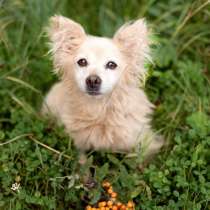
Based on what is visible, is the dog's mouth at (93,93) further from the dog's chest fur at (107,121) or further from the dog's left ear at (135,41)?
the dog's left ear at (135,41)

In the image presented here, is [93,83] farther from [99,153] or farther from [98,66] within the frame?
[99,153]

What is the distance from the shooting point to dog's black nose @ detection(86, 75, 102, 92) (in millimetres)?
3693

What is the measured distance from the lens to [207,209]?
12.3 feet

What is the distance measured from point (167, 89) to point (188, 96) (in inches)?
11.1

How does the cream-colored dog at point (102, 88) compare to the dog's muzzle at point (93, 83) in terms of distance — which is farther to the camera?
the cream-colored dog at point (102, 88)

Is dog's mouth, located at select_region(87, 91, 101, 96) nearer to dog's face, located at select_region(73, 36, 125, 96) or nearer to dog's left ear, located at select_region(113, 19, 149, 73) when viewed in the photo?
dog's face, located at select_region(73, 36, 125, 96)

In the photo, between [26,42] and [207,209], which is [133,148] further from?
[26,42]

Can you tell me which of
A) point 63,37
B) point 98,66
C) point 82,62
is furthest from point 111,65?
point 63,37

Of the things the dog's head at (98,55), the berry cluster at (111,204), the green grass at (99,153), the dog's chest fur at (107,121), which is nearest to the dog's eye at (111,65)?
the dog's head at (98,55)

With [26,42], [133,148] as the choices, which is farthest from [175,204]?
[26,42]

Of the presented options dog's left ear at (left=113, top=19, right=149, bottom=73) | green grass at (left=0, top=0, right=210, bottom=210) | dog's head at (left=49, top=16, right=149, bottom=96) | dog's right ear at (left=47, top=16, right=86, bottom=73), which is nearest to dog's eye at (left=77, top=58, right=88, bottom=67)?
dog's head at (left=49, top=16, right=149, bottom=96)

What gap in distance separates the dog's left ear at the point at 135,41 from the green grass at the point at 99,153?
1.71ft

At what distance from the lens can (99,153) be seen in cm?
423

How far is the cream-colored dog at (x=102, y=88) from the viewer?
3812 millimetres
